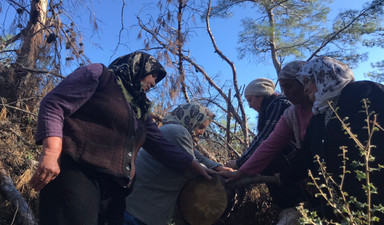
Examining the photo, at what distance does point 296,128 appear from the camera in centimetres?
248

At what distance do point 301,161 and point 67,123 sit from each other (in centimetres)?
167

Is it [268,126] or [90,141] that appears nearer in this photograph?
[90,141]

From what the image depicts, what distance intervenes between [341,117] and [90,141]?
143 centimetres

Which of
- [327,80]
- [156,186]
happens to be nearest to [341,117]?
[327,80]

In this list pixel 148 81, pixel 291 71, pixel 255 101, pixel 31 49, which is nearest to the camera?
pixel 148 81

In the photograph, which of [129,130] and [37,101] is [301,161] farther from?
[37,101]

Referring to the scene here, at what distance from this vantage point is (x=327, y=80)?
2.16m

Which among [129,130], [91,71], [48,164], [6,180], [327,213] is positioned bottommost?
[327,213]

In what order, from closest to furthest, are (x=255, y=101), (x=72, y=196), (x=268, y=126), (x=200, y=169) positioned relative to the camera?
(x=72, y=196) → (x=200, y=169) → (x=268, y=126) → (x=255, y=101)

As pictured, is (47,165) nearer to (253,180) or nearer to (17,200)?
(253,180)

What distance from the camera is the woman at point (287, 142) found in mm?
2504

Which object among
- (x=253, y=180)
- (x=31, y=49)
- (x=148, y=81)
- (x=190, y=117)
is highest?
(x=31, y=49)

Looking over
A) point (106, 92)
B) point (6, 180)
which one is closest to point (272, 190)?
point (106, 92)

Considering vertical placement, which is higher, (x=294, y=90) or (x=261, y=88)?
(x=261, y=88)
